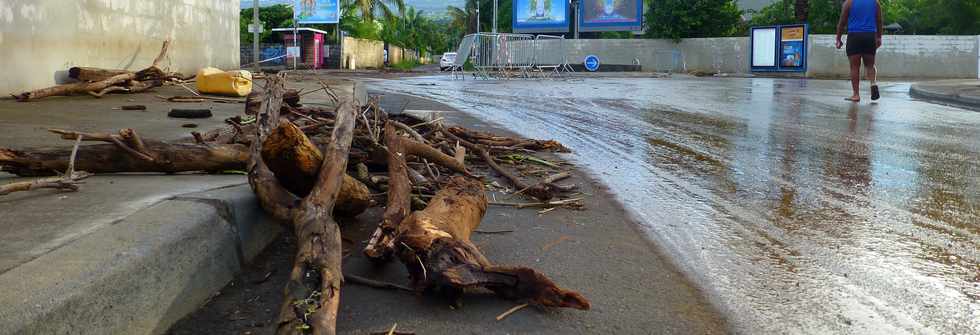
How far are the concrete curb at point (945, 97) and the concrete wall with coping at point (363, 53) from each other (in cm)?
3667

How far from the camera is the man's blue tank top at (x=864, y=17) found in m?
12.9

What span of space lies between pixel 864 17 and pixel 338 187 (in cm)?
1210

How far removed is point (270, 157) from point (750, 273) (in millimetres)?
2032

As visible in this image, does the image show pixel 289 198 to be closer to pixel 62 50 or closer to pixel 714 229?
pixel 714 229

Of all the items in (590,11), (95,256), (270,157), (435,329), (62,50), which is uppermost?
(590,11)

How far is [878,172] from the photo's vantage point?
5.65 metres

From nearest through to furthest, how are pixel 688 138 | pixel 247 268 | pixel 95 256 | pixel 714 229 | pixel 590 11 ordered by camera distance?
pixel 95 256, pixel 247 268, pixel 714 229, pixel 688 138, pixel 590 11

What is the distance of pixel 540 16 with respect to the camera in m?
50.8

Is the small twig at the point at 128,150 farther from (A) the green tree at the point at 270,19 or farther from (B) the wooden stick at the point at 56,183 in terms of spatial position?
(A) the green tree at the point at 270,19

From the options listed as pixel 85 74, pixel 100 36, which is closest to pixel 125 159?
pixel 85 74

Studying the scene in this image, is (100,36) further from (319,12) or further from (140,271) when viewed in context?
(319,12)

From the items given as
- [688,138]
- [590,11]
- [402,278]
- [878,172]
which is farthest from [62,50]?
[590,11]

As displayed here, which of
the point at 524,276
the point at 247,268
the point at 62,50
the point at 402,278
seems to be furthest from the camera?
the point at 62,50

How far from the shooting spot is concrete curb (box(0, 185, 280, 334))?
6.77 ft
